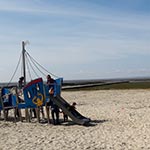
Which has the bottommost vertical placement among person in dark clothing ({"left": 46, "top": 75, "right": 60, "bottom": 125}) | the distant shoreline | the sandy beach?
the sandy beach

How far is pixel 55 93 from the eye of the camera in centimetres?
1379

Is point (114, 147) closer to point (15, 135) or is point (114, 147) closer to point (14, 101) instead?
point (15, 135)

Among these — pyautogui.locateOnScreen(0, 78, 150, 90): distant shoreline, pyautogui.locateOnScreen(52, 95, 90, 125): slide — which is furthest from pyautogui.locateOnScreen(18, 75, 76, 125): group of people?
pyautogui.locateOnScreen(0, 78, 150, 90): distant shoreline

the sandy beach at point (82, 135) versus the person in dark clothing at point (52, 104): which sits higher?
the person in dark clothing at point (52, 104)

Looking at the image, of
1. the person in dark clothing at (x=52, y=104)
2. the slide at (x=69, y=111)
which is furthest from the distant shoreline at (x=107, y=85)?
the slide at (x=69, y=111)

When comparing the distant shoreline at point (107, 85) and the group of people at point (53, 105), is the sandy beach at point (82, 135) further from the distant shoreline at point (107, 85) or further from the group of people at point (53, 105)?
the distant shoreline at point (107, 85)

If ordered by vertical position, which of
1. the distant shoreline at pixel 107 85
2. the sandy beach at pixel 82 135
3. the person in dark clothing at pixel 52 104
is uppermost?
the person in dark clothing at pixel 52 104

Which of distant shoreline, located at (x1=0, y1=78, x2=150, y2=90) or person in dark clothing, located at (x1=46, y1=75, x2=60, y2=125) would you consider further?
distant shoreline, located at (x1=0, y1=78, x2=150, y2=90)

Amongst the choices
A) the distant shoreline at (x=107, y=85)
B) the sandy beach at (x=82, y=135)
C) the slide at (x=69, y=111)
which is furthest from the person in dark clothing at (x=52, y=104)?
the distant shoreline at (x=107, y=85)

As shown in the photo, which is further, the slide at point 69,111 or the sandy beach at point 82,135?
the slide at point 69,111

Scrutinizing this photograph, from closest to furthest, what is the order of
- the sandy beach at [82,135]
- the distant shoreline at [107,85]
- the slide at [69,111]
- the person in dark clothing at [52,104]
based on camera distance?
the sandy beach at [82,135], the slide at [69,111], the person in dark clothing at [52,104], the distant shoreline at [107,85]

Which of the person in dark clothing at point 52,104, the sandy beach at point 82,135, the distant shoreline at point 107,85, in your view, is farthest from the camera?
the distant shoreline at point 107,85

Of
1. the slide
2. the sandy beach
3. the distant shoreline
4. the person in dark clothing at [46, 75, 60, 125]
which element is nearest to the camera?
the sandy beach

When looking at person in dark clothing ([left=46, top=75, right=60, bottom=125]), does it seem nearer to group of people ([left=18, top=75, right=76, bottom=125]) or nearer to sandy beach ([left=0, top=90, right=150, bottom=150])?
group of people ([left=18, top=75, right=76, bottom=125])
